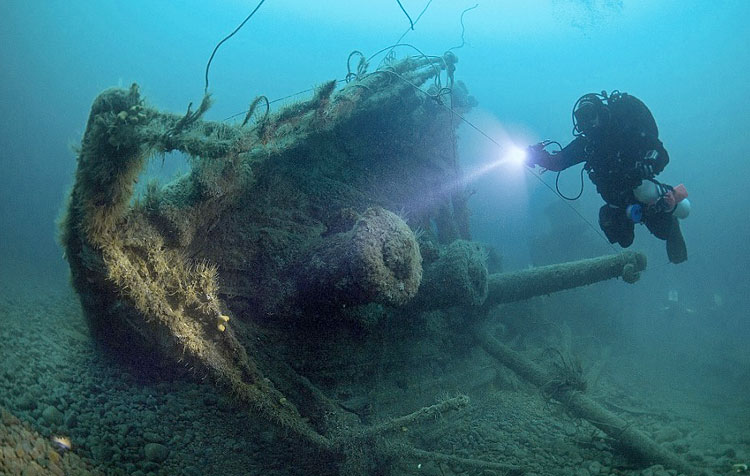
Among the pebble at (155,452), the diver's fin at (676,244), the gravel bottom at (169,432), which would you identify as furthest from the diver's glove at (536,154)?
the pebble at (155,452)

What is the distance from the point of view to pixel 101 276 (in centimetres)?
232

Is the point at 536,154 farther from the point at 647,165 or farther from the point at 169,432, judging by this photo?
the point at 169,432

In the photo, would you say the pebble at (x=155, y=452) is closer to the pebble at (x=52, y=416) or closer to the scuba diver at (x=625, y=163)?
the pebble at (x=52, y=416)

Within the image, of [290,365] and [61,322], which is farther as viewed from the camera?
[61,322]

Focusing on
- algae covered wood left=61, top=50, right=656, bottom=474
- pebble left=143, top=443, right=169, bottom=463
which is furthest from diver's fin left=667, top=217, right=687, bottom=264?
pebble left=143, top=443, right=169, bottom=463

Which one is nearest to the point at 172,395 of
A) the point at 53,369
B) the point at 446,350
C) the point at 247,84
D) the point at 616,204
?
the point at 53,369

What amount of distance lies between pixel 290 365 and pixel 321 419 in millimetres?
657

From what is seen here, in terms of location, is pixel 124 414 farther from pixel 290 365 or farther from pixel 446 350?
pixel 446 350

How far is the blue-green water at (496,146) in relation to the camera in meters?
3.39

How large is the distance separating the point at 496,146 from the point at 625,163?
26809 millimetres

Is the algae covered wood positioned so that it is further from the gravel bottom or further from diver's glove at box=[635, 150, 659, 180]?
diver's glove at box=[635, 150, 659, 180]

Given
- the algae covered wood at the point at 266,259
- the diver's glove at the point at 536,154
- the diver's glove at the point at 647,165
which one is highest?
the diver's glove at the point at 536,154

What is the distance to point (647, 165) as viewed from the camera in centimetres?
445

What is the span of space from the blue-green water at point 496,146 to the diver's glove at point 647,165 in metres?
1.87
